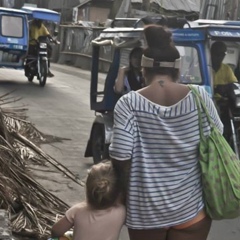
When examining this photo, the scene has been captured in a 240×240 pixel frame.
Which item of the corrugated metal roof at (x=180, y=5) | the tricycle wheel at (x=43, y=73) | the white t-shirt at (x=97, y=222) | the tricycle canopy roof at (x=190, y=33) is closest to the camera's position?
the white t-shirt at (x=97, y=222)

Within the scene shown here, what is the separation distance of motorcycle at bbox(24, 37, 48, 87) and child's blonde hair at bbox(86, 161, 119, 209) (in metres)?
14.5

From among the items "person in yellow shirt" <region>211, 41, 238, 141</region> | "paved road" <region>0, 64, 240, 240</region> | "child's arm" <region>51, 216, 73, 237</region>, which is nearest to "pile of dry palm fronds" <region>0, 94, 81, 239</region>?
"paved road" <region>0, 64, 240, 240</region>

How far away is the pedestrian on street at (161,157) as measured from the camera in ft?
11.0

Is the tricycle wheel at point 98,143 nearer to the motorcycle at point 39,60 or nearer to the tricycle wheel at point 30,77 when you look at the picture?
the motorcycle at point 39,60

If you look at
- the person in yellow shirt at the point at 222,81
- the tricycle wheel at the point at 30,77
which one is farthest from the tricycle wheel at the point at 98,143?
the tricycle wheel at the point at 30,77

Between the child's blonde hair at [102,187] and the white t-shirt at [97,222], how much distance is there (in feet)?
0.16

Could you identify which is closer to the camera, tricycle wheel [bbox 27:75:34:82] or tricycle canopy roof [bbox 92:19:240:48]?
tricycle canopy roof [bbox 92:19:240:48]

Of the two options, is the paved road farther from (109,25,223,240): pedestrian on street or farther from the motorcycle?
(109,25,223,240): pedestrian on street

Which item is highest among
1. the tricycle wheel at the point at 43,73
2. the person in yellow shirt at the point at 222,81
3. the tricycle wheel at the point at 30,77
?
the person in yellow shirt at the point at 222,81

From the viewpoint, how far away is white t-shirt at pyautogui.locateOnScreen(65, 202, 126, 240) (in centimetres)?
347

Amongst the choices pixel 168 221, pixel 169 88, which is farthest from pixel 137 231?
pixel 169 88

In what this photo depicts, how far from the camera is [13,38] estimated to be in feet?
58.1

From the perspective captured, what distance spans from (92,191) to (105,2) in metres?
45.0

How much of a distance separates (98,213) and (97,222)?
0.15 ft
